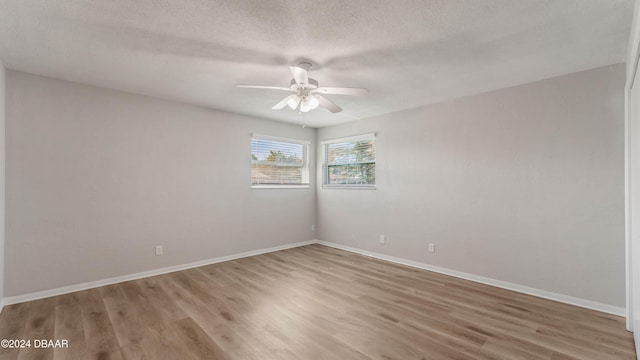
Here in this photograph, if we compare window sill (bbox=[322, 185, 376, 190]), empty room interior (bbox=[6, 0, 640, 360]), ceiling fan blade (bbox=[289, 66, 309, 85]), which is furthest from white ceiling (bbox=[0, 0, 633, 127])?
window sill (bbox=[322, 185, 376, 190])

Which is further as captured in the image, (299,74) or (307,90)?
(307,90)

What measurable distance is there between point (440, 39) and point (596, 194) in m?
2.27

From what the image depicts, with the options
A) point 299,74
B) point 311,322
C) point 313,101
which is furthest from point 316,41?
point 311,322

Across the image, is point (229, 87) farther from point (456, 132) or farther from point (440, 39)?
point (456, 132)

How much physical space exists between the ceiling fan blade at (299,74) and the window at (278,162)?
2467mm

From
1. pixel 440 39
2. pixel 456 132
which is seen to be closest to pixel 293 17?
pixel 440 39

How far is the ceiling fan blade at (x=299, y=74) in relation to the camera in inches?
90.3

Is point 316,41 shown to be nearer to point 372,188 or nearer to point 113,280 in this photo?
point 372,188

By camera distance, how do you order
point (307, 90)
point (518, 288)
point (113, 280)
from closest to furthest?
1. point (307, 90)
2. point (518, 288)
3. point (113, 280)

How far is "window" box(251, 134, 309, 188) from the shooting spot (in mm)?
4859

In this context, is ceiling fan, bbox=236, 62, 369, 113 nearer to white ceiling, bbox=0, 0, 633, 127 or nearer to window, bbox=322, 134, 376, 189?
white ceiling, bbox=0, 0, 633, 127

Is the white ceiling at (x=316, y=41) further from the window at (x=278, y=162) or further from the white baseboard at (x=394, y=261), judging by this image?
the white baseboard at (x=394, y=261)

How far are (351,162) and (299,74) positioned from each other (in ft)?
9.66

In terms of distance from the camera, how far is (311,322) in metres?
2.43
